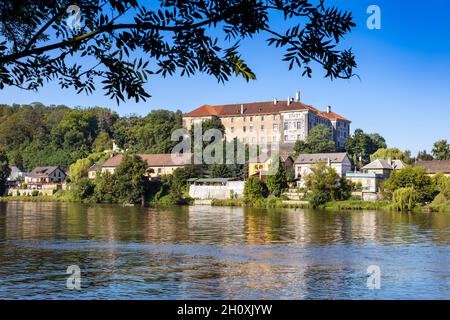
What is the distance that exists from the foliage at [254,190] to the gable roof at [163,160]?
18.0 meters

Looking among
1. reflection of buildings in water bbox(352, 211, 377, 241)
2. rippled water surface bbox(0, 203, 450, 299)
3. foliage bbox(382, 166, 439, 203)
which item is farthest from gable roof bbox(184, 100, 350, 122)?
rippled water surface bbox(0, 203, 450, 299)

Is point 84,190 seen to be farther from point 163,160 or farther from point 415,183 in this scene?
point 415,183

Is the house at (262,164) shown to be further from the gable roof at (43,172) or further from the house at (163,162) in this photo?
the gable roof at (43,172)

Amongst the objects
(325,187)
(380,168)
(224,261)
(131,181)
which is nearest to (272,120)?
(380,168)

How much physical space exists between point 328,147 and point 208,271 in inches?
2714

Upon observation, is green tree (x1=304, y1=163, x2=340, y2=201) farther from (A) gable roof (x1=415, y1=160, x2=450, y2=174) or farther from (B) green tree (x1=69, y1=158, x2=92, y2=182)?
(B) green tree (x1=69, y1=158, x2=92, y2=182)

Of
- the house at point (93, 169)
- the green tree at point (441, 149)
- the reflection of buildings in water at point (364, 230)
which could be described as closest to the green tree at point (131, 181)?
the house at point (93, 169)

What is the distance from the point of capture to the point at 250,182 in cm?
6750

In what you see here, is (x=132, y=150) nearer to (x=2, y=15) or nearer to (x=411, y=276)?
(x=411, y=276)

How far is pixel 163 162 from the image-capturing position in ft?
287

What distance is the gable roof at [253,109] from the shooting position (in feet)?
319

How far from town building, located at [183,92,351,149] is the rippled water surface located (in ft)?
196

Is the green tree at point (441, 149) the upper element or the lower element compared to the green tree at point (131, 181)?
upper
